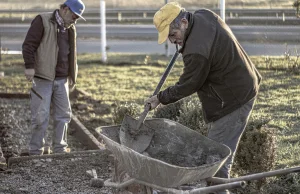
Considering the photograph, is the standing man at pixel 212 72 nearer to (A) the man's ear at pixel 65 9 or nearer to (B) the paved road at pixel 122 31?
(A) the man's ear at pixel 65 9

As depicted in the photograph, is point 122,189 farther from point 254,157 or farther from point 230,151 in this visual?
point 254,157

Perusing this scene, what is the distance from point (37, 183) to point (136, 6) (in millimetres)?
25379

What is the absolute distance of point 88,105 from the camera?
12.2 meters

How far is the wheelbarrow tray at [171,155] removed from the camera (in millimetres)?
5754

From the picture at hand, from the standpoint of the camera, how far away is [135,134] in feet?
22.9

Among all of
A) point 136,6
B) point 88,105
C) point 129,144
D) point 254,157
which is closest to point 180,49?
point 129,144

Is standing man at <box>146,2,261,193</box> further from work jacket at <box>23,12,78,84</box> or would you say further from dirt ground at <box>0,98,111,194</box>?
work jacket at <box>23,12,78,84</box>

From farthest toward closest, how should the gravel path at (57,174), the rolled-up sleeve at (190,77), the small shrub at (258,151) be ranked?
1. the gravel path at (57,174)
2. the small shrub at (258,151)
3. the rolled-up sleeve at (190,77)

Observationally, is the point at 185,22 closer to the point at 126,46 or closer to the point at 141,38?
the point at 126,46

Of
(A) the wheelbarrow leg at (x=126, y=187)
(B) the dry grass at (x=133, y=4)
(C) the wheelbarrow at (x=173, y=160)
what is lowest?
(B) the dry grass at (x=133, y=4)

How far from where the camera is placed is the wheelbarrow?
5711 mm

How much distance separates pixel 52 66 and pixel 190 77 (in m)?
3.15

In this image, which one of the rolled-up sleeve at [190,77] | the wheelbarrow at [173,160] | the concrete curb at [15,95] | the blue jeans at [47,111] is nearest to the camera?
the wheelbarrow at [173,160]

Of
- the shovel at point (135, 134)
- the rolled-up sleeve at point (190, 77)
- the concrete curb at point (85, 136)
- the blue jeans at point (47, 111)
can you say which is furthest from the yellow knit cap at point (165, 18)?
the concrete curb at point (85, 136)
